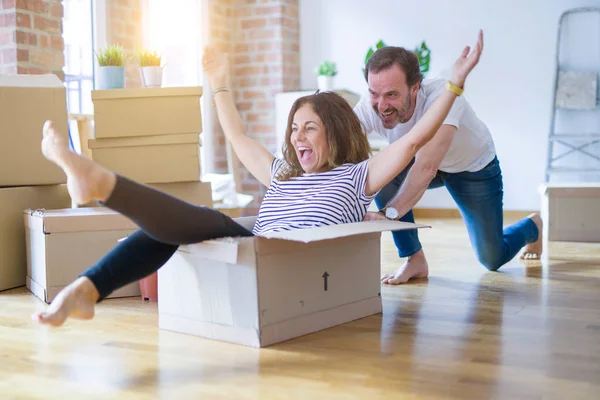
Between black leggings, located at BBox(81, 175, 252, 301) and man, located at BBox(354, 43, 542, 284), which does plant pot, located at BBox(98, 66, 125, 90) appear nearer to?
man, located at BBox(354, 43, 542, 284)

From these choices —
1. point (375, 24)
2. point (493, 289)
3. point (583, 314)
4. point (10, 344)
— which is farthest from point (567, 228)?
point (10, 344)

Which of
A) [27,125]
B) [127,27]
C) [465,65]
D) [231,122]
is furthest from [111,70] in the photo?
[127,27]

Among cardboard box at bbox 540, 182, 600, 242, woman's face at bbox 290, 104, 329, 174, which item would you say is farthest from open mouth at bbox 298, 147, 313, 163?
cardboard box at bbox 540, 182, 600, 242

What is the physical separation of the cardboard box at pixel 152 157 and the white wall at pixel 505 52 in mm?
2989

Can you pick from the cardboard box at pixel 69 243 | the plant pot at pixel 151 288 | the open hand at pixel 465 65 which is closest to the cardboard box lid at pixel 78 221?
the cardboard box at pixel 69 243

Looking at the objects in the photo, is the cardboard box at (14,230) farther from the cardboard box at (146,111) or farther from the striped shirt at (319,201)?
the striped shirt at (319,201)

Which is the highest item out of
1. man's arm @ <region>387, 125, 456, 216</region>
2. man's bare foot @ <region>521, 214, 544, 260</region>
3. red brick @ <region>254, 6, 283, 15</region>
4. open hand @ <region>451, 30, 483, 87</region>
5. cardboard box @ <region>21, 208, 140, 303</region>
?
red brick @ <region>254, 6, 283, 15</region>

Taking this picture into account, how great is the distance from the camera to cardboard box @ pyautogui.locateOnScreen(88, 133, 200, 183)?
290 centimetres

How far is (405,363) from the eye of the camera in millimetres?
1680

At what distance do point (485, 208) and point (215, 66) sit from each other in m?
1.15

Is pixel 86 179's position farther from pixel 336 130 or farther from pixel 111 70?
pixel 111 70

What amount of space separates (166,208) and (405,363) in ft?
2.08

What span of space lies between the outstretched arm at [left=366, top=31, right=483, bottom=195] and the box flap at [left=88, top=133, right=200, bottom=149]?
108 centimetres

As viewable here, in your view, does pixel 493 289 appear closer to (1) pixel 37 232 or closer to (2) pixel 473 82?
(1) pixel 37 232
